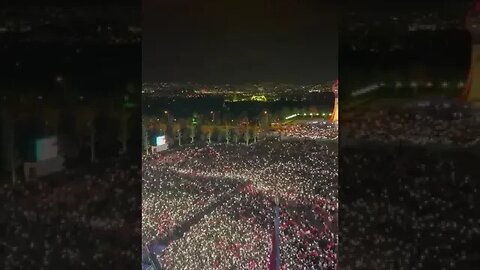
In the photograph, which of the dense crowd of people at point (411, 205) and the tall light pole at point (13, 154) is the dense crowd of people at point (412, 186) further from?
the tall light pole at point (13, 154)

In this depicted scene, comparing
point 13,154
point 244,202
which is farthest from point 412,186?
point 13,154

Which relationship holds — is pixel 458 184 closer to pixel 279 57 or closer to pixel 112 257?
pixel 279 57

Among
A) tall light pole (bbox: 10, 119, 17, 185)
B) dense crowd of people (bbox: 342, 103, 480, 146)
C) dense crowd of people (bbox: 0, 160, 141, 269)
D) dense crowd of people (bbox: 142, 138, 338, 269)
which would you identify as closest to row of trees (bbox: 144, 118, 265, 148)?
dense crowd of people (bbox: 142, 138, 338, 269)

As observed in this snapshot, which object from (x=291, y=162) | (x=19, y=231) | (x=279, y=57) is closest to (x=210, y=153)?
(x=291, y=162)

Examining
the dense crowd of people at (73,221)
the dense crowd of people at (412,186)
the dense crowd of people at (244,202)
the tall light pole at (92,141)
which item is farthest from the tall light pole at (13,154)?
the dense crowd of people at (412,186)

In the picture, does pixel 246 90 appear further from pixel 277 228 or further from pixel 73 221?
pixel 73 221

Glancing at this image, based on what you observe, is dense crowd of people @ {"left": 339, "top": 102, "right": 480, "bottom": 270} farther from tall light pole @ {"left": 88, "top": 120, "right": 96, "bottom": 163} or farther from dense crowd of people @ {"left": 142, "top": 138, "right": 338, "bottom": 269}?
tall light pole @ {"left": 88, "top": 120, "right": 96, "bottom": 163}
